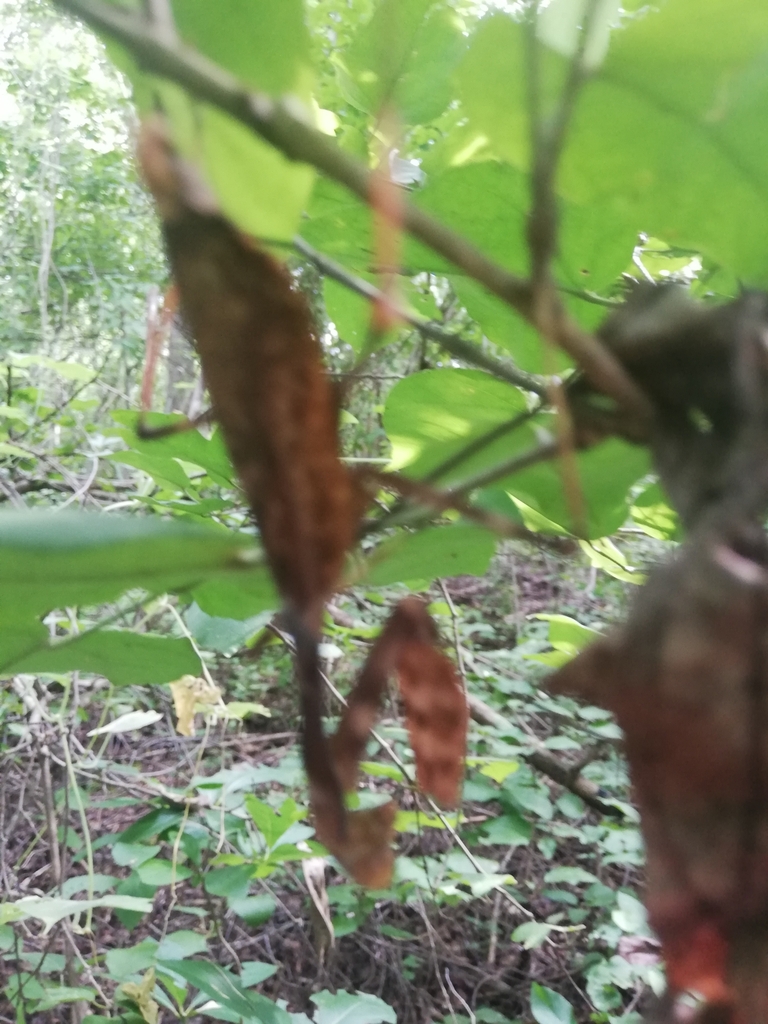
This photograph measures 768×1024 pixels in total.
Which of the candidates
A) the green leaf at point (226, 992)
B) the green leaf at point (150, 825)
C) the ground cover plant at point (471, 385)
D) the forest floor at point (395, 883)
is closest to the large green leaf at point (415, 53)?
the ground cover plant at point (471, 385)

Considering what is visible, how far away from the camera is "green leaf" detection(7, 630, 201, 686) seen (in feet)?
0.97

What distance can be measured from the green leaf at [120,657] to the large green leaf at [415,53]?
223 mm

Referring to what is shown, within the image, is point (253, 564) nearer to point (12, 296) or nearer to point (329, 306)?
point (329, 306)

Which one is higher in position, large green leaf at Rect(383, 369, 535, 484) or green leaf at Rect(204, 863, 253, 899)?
large green leaf at Rect(383, 369, 535, 484)

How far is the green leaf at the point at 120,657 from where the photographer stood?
0.97ft

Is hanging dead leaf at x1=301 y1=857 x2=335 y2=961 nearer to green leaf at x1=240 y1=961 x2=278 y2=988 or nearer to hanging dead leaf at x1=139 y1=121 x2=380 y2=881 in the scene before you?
green leaf at x1=240 y1=961 x2=278 y2=988

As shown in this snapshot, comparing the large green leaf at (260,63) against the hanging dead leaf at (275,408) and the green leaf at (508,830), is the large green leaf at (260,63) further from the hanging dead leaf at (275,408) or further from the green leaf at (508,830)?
the green leaf at (508,830)

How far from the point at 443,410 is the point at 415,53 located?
142 mm

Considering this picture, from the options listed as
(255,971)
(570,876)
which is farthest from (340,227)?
(570,876)

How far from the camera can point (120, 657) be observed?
0.30m

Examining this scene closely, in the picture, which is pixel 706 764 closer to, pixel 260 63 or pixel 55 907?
pixel 260 63

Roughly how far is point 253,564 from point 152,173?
0.09m

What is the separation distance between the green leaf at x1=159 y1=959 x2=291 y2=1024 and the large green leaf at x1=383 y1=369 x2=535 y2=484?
566mm

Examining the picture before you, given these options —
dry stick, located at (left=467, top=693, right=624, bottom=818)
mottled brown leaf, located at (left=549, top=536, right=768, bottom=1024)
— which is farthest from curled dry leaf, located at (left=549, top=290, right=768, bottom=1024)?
dry stick, located at (left=467, top=693, right=624, bottom=818)
